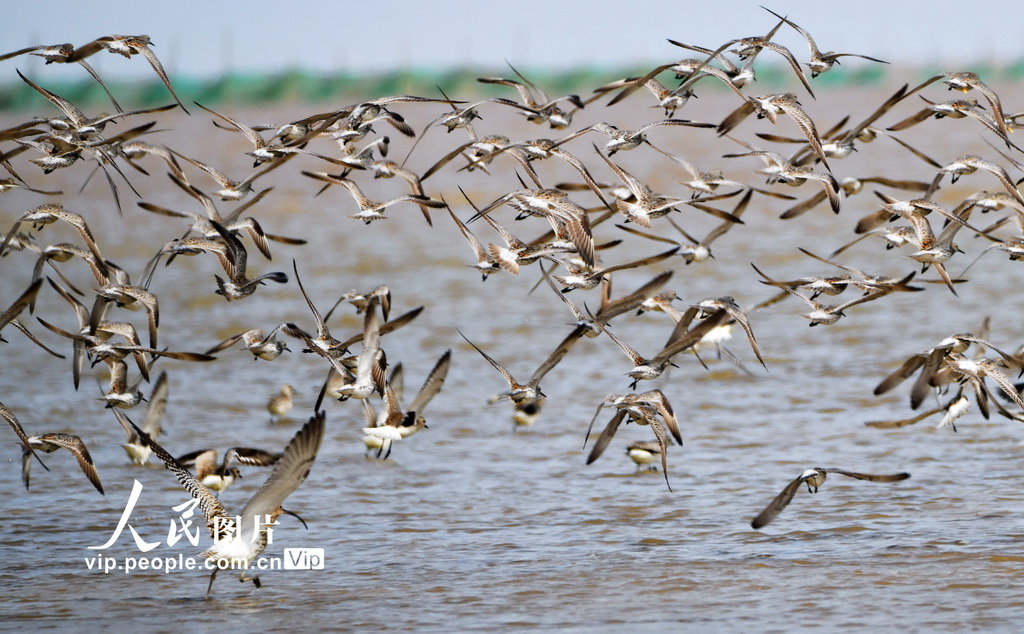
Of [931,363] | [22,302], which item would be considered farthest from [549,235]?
[22,302]

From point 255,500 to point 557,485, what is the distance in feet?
15.3

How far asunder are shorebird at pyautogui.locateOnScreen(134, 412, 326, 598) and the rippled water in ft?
1.78

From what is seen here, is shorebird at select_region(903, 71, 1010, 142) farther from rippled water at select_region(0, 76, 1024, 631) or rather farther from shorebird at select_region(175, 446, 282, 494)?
shorebird at select_region(175, 446, 282, 494)

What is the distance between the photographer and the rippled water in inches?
374

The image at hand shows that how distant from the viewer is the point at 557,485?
1252 centimetres

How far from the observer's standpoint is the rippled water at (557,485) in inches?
374

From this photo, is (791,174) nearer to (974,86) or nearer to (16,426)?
(974,86)

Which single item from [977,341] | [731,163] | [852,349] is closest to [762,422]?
[852,349]

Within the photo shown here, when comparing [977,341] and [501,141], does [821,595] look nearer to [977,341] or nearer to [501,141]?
[977,341]

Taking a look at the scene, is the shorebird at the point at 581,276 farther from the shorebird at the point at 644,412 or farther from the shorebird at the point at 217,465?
the shorebird at the point at 217,465

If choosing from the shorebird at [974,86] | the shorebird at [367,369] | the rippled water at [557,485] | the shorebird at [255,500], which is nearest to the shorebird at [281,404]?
the rippled water at [557,485]

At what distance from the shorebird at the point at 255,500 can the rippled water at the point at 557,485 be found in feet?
1.78

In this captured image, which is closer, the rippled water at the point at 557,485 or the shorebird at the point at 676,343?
the rippled water at the point at 557,485

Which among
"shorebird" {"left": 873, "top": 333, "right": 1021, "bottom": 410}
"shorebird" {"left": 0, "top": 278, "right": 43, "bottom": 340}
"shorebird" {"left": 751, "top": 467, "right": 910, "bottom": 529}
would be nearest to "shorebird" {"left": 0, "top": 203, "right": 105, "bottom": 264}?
"shorebird" {"left": 0, "top": 278, "right": 43, "bottom": 340}
